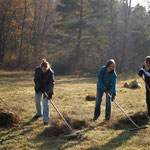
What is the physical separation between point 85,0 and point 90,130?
24.7 meters

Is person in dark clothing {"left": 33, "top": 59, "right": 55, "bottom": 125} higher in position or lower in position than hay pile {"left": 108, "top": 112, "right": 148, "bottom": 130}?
higher

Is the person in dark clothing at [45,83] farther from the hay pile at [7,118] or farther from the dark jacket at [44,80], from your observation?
the hay pile at [7,118]

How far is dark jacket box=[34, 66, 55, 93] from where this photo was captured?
6.21 metres

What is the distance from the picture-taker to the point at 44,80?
6254 mm

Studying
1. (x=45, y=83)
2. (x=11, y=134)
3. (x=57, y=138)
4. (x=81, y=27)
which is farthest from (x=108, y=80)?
(x=81, y=27)

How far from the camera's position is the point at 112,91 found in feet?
20.8

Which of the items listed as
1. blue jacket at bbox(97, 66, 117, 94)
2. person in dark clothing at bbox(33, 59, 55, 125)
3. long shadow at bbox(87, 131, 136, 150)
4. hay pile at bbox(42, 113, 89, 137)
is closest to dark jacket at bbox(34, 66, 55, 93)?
person in dark clothing at bbox(33, 59, 55, 125)

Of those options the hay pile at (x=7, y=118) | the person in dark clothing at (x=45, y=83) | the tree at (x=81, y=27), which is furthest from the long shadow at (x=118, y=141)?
the tree at (x=81, y=27)

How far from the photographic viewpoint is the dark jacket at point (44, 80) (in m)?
6.21

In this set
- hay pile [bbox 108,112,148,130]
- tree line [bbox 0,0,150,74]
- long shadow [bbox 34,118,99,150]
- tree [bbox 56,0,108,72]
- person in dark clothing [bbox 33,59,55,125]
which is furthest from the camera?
tree line [bbox 0,0,150,74]

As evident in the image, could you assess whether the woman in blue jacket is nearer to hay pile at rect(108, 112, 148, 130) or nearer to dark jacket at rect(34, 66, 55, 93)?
hay pile at rect(108, 112, 148, 130)

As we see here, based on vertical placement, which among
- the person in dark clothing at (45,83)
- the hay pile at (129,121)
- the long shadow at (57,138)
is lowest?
the long shadow at (57,138)

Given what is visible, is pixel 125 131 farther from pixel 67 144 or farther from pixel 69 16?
pixel 69 16

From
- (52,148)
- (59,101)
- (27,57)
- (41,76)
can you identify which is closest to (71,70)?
(27,57)
